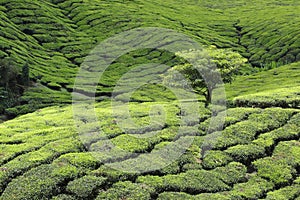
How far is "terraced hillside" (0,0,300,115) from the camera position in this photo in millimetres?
74125

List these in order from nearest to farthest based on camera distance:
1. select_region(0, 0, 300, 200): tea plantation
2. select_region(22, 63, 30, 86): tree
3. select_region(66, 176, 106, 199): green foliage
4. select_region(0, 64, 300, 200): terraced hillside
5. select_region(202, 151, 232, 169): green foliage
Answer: select_region(66, 176, 106, 199): green foliage → select_region(0, 64, 300, 200): terraced hillside → select_region(0, 0, 300, 200): tea plantation → select_region(202, 151, 232, 169): green foliage → select_region(22, 63, 30, 86): tree

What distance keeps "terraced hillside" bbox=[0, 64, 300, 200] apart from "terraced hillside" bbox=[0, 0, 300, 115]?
27.8m

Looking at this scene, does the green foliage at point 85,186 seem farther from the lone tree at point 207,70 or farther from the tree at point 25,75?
the tree at point 25,75

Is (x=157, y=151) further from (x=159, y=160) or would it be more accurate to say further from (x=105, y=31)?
(x=105, y=31)

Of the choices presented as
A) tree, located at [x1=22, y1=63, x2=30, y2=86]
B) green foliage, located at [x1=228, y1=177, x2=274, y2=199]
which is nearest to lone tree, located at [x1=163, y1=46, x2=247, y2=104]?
green foliage, located at [x1=228, y1=177, x2=274, y2=199]

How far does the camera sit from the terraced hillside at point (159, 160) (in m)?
21.5

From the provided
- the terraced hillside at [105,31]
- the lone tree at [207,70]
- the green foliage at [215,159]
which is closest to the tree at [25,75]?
the terraced hillside at [105,31]

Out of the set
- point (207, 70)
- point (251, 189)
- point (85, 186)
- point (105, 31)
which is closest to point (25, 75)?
point (207, 70)

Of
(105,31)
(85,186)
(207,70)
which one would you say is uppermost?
(105,31)

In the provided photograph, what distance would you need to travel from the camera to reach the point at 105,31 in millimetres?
106438

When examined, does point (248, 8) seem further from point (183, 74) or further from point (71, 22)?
point (183, 74)

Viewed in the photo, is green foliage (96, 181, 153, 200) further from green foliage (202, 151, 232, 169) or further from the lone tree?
the lone tree

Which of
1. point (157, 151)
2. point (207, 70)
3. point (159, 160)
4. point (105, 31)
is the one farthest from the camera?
point (105, 31)

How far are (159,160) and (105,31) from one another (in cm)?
8592
